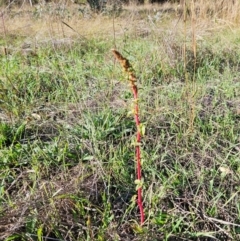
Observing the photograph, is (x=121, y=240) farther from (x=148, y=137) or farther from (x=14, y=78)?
(x=14, y=78)

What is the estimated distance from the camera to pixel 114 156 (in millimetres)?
1354

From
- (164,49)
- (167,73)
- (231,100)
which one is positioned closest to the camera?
(231,100)

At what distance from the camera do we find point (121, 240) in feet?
3.36

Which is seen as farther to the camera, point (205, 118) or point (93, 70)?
point (93, 70)

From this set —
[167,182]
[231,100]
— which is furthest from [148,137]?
[231,100]

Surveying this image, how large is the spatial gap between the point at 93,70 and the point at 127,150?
4.20 feet

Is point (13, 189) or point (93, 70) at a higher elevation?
point (93, 70)

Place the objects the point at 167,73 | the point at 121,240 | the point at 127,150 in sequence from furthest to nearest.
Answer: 1. the point at 167,73
2. the point at 127,150
3. the point at 121,240

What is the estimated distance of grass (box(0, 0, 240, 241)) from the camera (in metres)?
1.08

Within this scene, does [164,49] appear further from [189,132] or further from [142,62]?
[189,132]

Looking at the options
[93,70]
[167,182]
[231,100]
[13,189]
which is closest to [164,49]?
[93,70]

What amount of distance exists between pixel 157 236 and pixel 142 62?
1.76 meters

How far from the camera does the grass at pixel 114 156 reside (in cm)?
108

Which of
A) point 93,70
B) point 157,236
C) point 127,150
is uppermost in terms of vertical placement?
point 93,70
